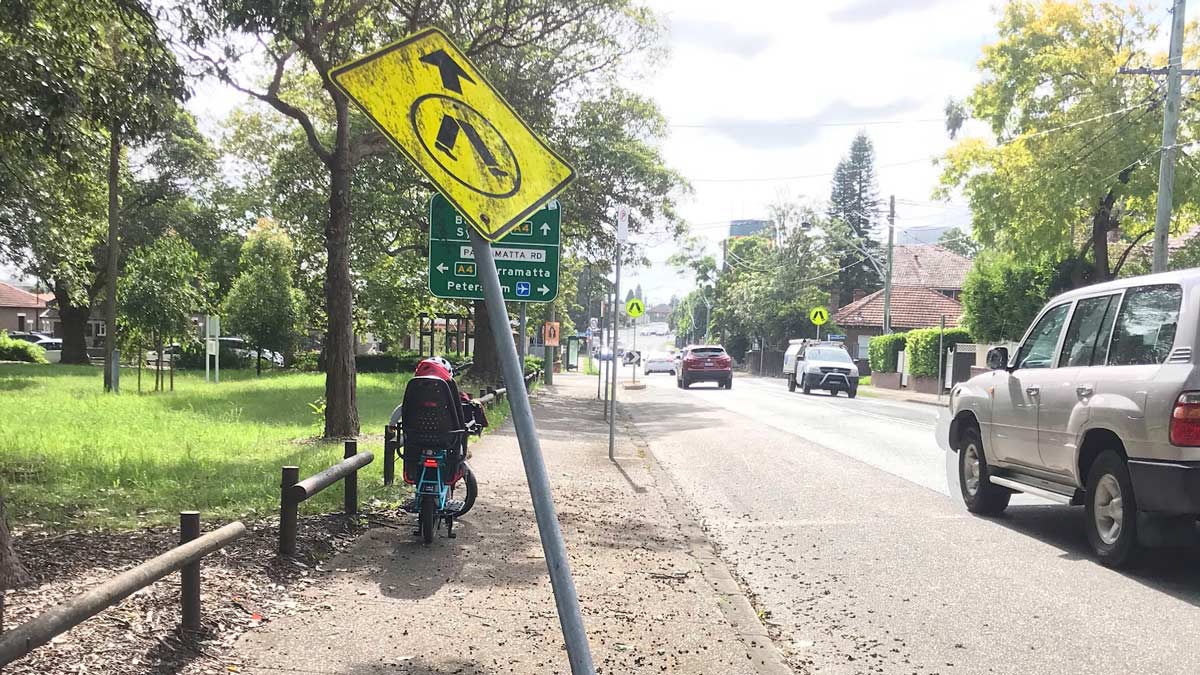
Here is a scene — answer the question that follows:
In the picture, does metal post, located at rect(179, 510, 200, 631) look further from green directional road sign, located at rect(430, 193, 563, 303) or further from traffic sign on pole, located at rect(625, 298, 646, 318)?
traffic sign on pole, located at rect(625, 298, 646, 318)

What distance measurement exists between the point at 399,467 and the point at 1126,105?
892 inches

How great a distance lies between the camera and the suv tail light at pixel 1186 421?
5.66 m

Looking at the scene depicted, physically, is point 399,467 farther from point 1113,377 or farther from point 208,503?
point 1113,377

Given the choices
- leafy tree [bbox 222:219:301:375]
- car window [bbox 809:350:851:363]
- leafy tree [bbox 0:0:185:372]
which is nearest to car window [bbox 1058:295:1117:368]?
leafy tree [bbox 0:0:185:372]

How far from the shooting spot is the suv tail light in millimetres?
5659

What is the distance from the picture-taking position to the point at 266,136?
117ft

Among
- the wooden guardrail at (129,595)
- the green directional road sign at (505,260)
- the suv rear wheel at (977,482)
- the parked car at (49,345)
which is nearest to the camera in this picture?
the wooden guardrail at (129,595)

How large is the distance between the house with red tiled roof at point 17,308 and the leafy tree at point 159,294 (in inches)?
2506

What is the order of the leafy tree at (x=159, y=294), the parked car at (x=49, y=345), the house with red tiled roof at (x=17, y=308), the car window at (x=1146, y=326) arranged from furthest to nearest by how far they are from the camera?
1. the house with red tiled roof at (x=17, y=308)
2. the parked car at (x=49, y=345)
3. the leafy tree at (x=159, y=294)
4. the car window at (x=1146, y=326)

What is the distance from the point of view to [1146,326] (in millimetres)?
6398

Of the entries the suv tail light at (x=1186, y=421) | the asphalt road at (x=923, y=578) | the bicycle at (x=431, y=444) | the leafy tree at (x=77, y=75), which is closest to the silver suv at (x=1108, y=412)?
the suv tail light at (x=1186, y=421)

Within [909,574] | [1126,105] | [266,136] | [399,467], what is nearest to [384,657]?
[909,574]

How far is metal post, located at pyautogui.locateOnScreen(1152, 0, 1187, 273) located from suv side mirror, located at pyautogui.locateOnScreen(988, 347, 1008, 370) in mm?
14118

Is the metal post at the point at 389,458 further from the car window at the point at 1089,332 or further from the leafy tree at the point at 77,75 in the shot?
the car window at the point at 1089,332
